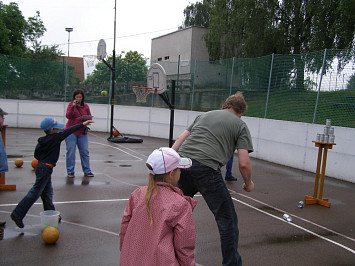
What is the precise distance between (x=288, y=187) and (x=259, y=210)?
228 centimetres

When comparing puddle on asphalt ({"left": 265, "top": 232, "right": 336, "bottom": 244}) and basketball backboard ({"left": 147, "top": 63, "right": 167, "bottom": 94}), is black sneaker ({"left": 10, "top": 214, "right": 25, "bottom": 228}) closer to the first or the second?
puddle on asphalt ({"left": 265, "top": 232, "right": 336, "bottom": 244})

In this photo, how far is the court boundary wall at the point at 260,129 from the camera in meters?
9.22

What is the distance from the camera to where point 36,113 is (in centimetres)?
1758

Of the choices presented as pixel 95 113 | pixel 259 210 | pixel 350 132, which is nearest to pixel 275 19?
pixel 95 113

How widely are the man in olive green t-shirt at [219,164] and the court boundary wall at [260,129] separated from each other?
690 cm

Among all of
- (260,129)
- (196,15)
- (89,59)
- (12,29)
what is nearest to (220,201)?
(260,129)

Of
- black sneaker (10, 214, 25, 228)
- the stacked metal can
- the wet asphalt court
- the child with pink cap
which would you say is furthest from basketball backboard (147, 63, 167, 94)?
the child with pink cap

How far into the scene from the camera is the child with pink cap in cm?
213

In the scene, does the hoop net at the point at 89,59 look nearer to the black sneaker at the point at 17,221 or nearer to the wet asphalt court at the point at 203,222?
the wet asphalt court at the point at 203,222

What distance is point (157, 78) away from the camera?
A: 820 cm

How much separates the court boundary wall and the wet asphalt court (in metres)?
0.80

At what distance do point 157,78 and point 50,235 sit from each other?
4925 millimetres

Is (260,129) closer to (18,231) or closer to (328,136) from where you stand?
(328,136)

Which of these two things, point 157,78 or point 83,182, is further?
point 157,78
